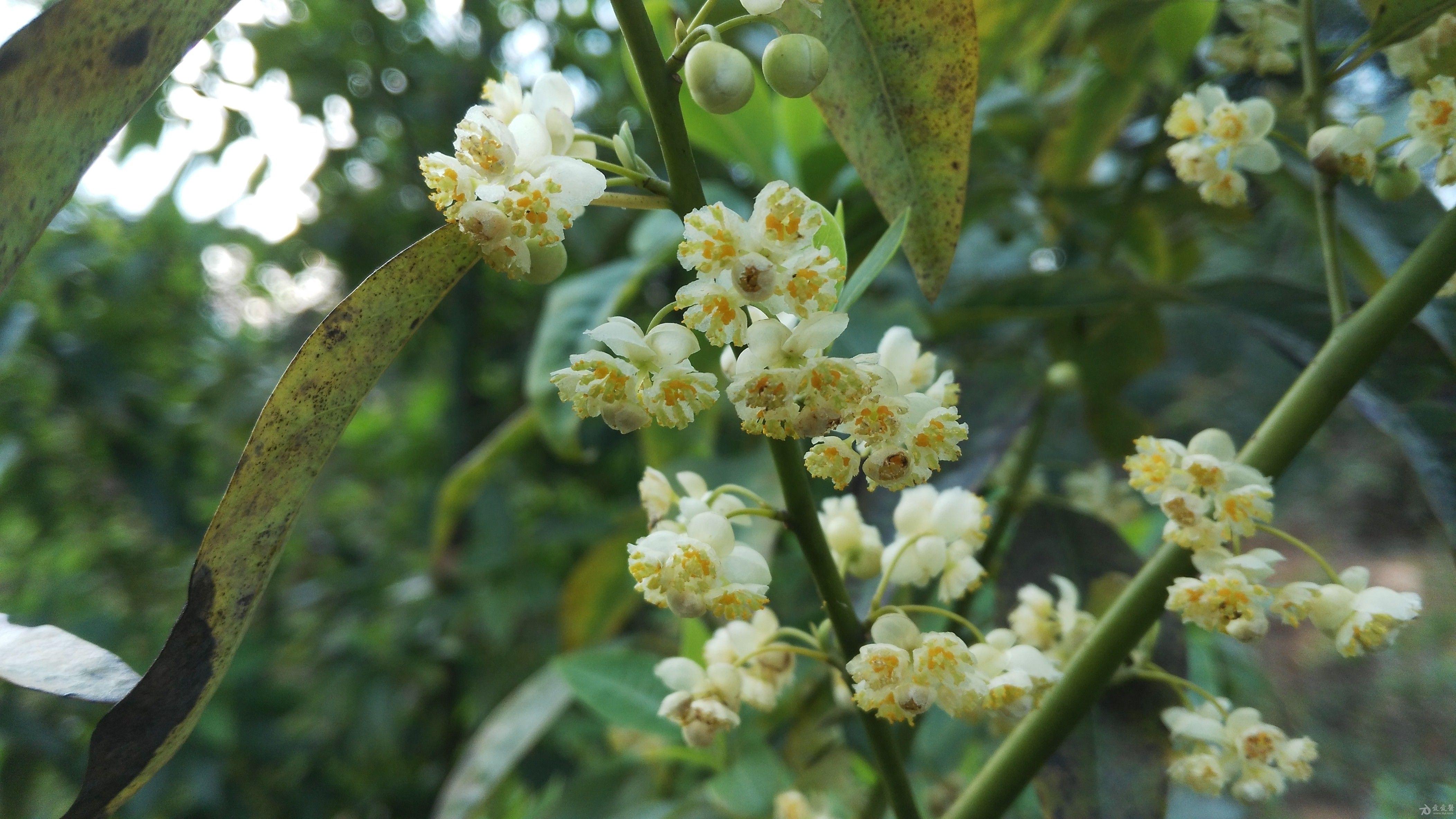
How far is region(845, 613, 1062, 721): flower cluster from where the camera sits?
40 centimetres

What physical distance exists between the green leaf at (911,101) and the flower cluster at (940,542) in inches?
5.2

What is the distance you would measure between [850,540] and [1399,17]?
428 millimetres

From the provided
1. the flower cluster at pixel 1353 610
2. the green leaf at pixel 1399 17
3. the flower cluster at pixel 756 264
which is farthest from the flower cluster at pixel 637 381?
the green leaf at pixel 1399 17

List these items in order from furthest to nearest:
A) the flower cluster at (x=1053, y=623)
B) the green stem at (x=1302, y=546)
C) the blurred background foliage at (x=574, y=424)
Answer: the blurred background foliage at (x=574, y=424), the flower cluster at (x=1053, y=623), the green stem at (x=1302, y=546)

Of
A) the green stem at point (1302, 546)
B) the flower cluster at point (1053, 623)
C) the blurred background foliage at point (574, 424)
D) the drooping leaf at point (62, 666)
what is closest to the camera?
the drooping leaf at point (62, 666)

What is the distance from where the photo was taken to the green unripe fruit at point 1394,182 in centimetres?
52

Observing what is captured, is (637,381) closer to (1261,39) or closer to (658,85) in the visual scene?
(658,85)

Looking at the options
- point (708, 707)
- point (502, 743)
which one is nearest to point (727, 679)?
point (708, 707)

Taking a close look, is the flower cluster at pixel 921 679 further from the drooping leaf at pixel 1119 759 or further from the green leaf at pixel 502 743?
the green leaf at pixel 502 743

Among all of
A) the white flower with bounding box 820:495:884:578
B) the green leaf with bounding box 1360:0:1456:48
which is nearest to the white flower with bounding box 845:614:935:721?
the white flower with bounding box 820:495:884:578

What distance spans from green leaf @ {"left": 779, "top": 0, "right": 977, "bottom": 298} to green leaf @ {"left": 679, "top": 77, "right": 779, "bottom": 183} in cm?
60

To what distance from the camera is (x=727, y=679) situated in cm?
48

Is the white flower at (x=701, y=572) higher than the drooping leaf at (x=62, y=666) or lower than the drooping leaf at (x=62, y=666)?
lower

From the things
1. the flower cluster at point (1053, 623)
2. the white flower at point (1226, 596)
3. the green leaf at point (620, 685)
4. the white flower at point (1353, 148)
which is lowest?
the green leaf at point (620, 685)
